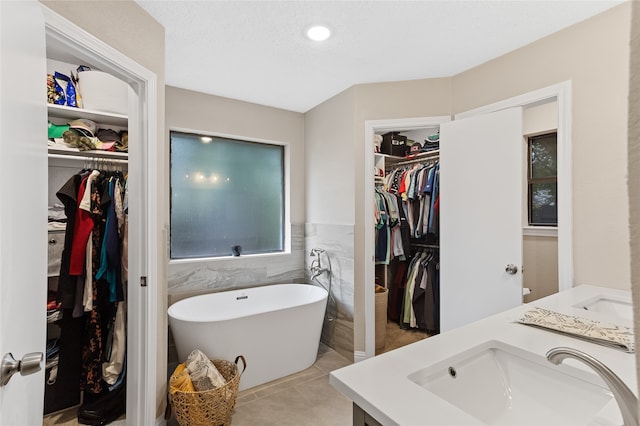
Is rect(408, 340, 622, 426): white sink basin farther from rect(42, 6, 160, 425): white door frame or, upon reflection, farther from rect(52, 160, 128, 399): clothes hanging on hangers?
rect(52, 160, 128, 399): clothes hanging on hangers

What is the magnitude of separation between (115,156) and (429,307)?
325 centimetres

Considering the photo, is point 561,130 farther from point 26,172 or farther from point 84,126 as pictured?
point 84,126

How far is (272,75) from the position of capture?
104 inches

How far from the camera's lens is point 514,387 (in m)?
1.03

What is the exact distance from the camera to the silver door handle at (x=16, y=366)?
643 millimetres

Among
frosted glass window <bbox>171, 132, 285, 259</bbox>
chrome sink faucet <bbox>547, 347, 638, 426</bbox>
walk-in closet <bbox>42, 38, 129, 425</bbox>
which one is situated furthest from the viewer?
frosted glass window <bbox>171, 132, 285, 259</bbox>

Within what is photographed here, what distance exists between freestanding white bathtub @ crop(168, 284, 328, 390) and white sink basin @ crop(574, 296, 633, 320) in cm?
182

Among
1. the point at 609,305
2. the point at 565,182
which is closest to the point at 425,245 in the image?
the point at 565,182

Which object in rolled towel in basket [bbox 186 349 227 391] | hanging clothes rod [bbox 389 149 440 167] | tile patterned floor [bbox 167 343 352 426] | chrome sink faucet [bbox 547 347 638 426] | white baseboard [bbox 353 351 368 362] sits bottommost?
tile patterned floor [bbox 167 343 352 426]

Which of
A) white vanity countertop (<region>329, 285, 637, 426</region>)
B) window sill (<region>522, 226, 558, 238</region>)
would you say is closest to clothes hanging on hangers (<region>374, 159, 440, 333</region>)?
window sill (<region>522, 226, 558, 238</region>)

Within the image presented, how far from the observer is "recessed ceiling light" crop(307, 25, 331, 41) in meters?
1.96

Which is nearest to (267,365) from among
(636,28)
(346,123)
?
(346,123)

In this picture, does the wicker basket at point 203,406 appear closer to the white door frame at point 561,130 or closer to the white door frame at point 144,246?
the white door frame at point 144,246

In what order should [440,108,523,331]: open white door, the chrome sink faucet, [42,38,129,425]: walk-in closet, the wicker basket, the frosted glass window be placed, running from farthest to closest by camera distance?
the frosted glass window → [440,108,523,331]: open white door → [42,38,129,425]: walk-in closet → the wicker basket → the chrome sink faucet
